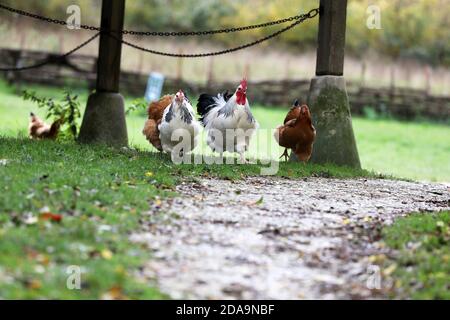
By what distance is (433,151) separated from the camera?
66.9 feet

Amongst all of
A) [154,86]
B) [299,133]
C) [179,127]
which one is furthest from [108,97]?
[154,86]

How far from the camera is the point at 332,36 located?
1055cm

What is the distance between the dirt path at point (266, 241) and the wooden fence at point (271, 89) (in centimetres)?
1873

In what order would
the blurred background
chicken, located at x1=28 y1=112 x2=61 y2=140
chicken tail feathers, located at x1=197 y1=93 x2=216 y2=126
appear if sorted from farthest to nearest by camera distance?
the blurred background → chicken, located at x1=28 y1=112 x2=61 y2=140 → chicken tail feathers, located at x1=197 y1=93 x2=216 y2=126

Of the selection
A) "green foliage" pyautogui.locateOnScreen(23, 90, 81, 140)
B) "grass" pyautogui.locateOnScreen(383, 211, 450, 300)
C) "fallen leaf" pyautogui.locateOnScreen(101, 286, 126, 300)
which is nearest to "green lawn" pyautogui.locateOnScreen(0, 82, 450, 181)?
"green foliage" pyautogui.locateOnScreen(23, 90, 81, 140)

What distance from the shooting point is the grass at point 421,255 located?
193 inches

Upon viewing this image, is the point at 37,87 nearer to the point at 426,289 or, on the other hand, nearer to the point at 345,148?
the point at 345,148

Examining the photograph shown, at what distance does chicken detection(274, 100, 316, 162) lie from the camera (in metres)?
9.95

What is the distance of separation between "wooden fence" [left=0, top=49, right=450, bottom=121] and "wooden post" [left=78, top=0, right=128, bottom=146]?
49.1 feet

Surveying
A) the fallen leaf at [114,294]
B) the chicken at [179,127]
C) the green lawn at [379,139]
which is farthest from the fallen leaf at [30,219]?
the green lawn at [379,139]

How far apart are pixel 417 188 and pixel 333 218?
3.41 m

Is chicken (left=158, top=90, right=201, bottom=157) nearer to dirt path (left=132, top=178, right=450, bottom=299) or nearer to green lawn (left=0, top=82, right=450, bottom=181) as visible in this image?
dirt path (left=132, top=178, right=450, bottom=299)

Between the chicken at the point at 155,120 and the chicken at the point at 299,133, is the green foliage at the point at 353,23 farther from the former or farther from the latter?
the chicken at the point at 155,120

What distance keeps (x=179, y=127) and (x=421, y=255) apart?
4.77 meters
